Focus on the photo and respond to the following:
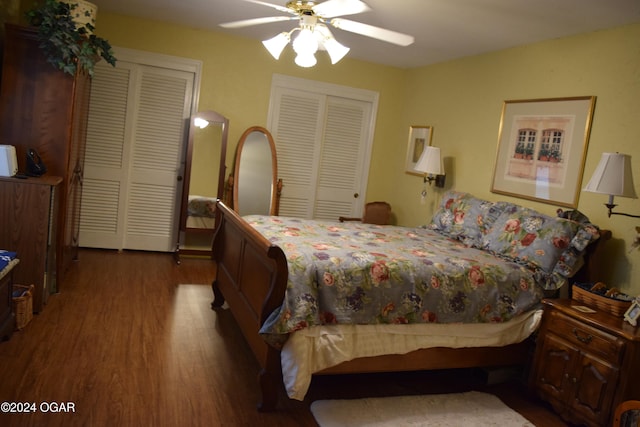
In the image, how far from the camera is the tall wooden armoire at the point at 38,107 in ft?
11.1

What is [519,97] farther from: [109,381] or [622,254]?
[109,381]

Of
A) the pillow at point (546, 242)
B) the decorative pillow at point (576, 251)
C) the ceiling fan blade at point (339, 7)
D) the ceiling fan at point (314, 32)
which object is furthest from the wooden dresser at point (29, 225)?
the decorative pillow at point (576, 251)

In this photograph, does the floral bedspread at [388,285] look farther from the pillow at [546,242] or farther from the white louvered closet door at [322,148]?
the white louvered closet door at [322,148]

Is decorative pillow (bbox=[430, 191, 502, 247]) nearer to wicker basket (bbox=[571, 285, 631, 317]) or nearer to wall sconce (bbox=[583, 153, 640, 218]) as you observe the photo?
wicker basket (bbox=[571, 285, 631, 317])

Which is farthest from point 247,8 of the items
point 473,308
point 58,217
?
point 473,308

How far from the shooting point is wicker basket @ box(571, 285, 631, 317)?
2.69 metres

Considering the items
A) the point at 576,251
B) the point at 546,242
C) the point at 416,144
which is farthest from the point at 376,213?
the point at 576,251

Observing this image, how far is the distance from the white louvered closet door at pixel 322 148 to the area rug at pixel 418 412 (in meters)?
3.15

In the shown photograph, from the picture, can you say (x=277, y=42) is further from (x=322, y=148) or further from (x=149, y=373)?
(x=322, y=148)

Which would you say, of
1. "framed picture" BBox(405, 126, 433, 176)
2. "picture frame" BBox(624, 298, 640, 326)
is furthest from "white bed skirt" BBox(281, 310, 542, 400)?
"framed picture" BBox(405, 126, 433, 176)

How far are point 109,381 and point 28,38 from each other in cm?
238

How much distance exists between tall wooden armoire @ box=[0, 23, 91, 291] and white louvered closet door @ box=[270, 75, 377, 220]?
2.25 m

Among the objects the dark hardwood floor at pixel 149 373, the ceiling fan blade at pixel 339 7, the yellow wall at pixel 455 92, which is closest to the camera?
the dark hardwood floor at pixel 149 373

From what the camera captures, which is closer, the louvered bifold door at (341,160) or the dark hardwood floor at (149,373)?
the dark hardwood floor at (149,373)
